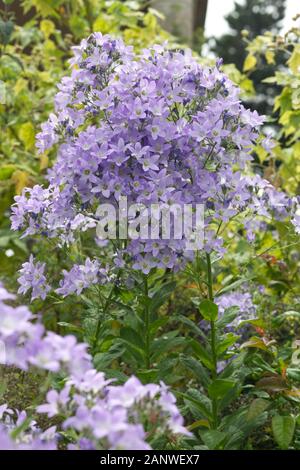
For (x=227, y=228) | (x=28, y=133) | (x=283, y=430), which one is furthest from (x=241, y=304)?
(x=28, y=133)

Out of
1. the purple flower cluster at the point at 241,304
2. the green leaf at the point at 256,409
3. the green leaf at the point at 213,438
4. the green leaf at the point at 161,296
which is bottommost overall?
the green leaf at the point at 213,438

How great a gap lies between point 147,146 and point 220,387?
0.71 meters

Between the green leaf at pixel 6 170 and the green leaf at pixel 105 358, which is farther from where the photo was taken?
the green leaf at pixel 6 170

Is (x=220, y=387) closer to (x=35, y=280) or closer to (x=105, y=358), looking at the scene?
(x=105, y=358)

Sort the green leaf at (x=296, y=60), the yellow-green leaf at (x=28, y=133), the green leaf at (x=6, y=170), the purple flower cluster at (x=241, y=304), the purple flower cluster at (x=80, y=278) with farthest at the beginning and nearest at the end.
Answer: the yellow-green leaf at (x=28, y=133), the green leaf at (x=6, y=170), the green leaf at (x=296, y=60), the purple flower cluster at (x=241, y=304), the purple flower cluster at (x=80, y=278)

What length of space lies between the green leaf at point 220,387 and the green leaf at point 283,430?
0.16 metres

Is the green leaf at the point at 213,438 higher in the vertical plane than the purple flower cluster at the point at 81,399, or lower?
higher

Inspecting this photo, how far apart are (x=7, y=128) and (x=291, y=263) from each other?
2.00 meters

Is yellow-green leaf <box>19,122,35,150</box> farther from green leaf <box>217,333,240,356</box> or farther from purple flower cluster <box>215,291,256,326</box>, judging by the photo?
green leaf <box>217,333,240,356</box>

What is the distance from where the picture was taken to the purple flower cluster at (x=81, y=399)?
1212 mm

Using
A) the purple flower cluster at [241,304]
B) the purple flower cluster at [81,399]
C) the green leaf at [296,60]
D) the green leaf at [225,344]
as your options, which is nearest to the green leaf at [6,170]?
the purple flower cluster at [241,304]

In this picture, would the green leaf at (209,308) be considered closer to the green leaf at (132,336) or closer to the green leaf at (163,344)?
the green leaf at (163,344)

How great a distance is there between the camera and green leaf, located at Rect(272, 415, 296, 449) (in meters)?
2.02

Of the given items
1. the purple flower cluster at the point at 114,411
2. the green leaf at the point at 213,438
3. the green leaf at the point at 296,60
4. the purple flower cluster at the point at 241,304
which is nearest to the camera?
the purple flower cluster at the point at 114,411
